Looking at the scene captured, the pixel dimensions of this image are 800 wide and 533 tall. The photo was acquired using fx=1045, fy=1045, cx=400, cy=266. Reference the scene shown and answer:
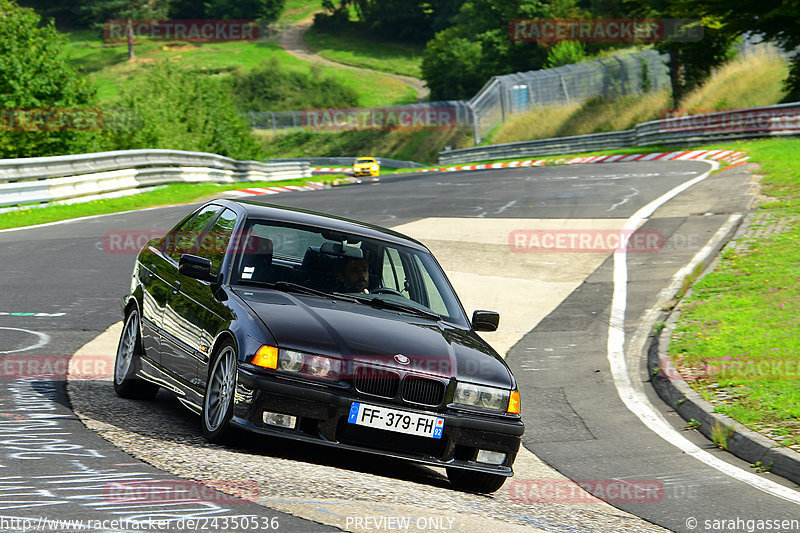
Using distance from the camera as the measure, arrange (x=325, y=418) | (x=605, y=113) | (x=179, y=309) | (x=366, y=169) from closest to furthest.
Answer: (x=325, y=418) → (x=179, y=309) → (x=605, y=113) → (x=366, y=169)

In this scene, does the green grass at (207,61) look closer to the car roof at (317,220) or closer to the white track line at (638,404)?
the white track line at (638,404)

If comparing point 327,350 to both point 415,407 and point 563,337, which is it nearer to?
point 415,407

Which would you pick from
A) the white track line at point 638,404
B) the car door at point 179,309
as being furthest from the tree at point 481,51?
the car door at point 179,309

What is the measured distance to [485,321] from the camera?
7812 millimetres

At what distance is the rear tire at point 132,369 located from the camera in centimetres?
801

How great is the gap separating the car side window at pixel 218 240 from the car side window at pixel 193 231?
0.17 metres

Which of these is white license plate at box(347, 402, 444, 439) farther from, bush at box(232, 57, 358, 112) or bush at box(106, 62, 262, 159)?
bush at box(232, 57, 358, 112)

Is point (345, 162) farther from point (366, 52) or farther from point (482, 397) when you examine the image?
point (482, 397)

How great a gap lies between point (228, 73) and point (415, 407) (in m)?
127

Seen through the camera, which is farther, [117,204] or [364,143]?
[364,143]

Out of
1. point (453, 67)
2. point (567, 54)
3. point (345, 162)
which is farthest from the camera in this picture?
point (453, 67)

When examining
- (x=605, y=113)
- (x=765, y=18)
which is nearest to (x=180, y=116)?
(x=765, y=18)

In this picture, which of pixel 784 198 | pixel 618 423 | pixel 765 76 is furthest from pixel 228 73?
pixel 618 423

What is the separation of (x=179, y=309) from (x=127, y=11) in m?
136
